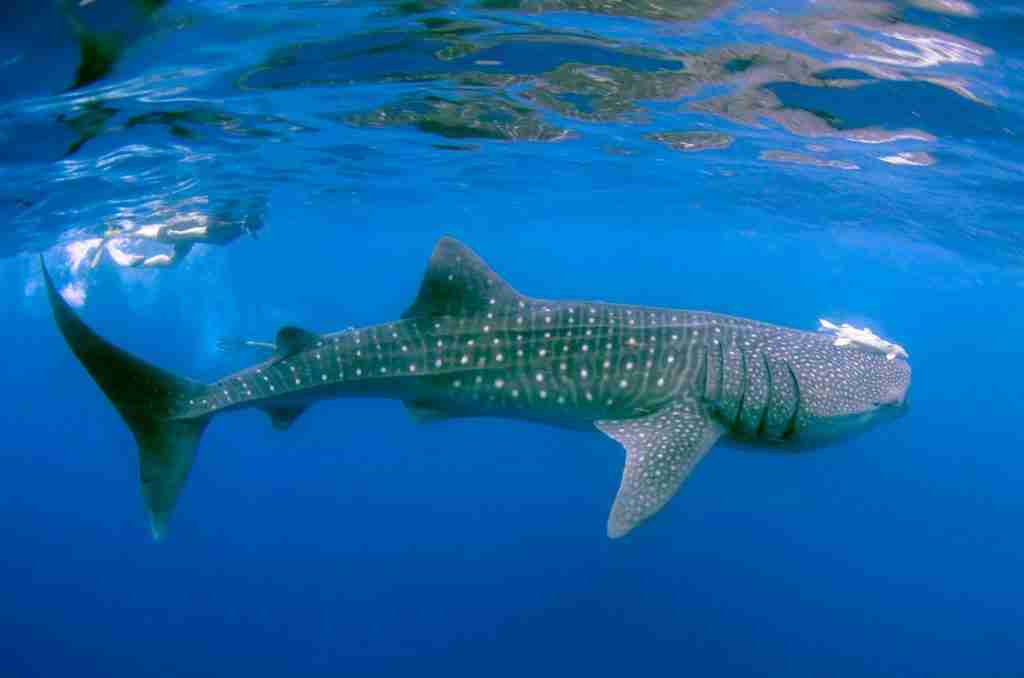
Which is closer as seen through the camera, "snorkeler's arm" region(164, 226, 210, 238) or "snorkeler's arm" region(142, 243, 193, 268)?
"snorkeler's arm" region(164, 226, 210, 238)

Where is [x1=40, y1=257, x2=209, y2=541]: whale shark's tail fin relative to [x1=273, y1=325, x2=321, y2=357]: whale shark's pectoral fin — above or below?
below

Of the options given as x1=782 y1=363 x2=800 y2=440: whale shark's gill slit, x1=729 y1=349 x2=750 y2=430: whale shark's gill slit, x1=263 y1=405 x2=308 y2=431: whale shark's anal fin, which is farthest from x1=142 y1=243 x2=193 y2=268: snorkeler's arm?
x1=782 y1=363 x2=800 y2=440: whale shark's gill slit

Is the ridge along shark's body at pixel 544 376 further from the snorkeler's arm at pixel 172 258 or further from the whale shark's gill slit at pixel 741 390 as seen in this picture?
the snorkeler's arm at pixel 172 258

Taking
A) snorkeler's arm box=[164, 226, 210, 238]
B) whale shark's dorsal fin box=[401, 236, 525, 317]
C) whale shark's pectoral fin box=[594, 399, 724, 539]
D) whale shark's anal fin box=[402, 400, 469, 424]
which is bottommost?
snorkeler's arm box=[164, 226, 210, 238]

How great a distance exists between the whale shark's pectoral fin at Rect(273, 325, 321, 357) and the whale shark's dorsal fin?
3.36 ft

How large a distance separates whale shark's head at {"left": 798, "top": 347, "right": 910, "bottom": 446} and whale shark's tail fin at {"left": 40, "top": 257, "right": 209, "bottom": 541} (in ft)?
18.7

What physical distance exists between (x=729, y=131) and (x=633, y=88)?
12.6 ft

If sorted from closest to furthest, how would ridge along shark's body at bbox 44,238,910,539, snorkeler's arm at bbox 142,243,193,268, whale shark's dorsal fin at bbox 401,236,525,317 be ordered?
ridge along shark's body at bbox 44,238,910,539
whale shark's dorsal fin at bbox 401,236,525,317
snorkeler's arm at bbox 142,243,193,268

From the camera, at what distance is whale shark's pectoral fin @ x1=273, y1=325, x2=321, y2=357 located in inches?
239

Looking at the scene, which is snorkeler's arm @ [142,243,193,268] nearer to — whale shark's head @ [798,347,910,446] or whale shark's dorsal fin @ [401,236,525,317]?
whale shark's dorsal fin @ [401,236,525,317]

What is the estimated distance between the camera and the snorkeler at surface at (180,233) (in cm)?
2264

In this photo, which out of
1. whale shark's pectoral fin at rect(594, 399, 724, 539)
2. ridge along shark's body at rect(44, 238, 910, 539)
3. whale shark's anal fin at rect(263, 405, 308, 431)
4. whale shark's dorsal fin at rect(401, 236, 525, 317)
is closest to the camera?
whale shark's pectoral fin at rect(594, 399, 724, 539)

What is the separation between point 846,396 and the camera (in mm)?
5793

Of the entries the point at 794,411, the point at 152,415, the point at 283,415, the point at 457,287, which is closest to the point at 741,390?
the point at 794,411
